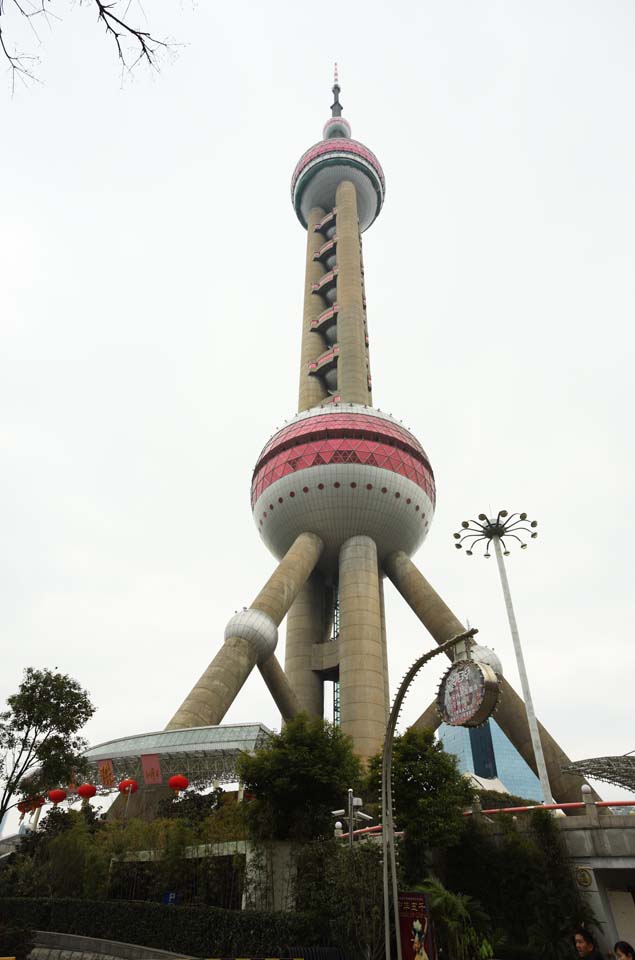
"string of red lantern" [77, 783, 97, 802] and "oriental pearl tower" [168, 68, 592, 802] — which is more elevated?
"oriental pearl tower" [168, 68, 592, 802]

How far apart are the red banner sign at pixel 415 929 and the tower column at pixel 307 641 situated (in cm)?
3399

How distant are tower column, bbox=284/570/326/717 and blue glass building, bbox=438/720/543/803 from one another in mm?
114222

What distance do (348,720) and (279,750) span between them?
19.6 meters

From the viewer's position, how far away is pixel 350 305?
66500mm

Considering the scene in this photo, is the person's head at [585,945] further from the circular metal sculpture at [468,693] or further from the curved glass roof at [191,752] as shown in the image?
the curved glass roof at [191,752]

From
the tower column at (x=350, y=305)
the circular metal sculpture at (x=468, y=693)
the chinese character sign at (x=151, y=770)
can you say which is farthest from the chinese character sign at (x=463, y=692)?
the tower column at (x=350, y=305)

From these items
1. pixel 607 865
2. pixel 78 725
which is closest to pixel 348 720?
pixel 78 725

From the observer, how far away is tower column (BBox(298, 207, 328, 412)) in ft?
216

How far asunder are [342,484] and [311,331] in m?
25.5

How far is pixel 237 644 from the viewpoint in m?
40.9

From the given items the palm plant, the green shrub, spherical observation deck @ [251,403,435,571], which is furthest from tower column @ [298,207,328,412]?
the green shrub

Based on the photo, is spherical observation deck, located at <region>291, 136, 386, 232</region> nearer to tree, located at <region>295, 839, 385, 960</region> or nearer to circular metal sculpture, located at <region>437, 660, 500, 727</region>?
circular metal sculpture, located at <region>437, 660, 500, 727</region>

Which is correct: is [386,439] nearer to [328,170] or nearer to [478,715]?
[478,715]

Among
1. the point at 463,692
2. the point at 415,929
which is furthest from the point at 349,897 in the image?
the point at 463,692
